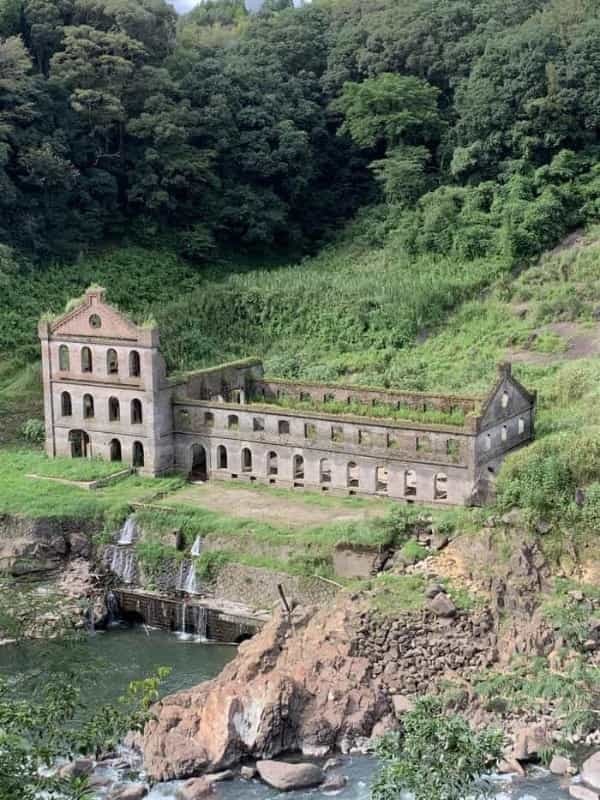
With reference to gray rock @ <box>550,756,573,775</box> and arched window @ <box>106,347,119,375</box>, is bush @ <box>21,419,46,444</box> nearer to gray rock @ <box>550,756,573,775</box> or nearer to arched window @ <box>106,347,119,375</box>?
arched window @ <box>106,347,119,375</box>

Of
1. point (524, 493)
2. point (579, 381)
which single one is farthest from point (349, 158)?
point (524, 493)

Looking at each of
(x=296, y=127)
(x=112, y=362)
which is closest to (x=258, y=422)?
(x=112, y=362)

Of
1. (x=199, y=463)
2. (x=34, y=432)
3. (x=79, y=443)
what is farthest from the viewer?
(x=34, y=432)

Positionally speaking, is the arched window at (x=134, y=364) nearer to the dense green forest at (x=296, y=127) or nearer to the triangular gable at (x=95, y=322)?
the triangular gable at (x=95, y=322)

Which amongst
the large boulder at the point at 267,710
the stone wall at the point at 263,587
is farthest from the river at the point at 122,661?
the stone wall at the point at 263,587

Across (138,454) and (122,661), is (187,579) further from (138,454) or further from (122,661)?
(138,454)

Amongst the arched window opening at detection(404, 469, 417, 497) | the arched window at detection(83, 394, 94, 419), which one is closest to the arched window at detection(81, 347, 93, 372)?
the arched window at detection(83, 394, 94, 419)
